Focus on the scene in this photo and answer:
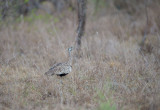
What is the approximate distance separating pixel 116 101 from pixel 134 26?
769 cm

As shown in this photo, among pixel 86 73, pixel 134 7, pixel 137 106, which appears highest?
pixel 134 7

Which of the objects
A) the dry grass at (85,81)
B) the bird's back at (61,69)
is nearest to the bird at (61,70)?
the bird's back at (61,69)

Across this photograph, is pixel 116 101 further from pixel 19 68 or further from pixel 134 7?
pixel 134 7

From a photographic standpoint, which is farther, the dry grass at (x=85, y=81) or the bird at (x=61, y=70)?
the bird at (x=61, y=70)

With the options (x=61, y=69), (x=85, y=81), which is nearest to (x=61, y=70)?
(x=61, y=69)

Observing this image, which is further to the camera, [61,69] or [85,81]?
[61,69]

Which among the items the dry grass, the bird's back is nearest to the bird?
the bird's back

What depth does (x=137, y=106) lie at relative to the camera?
13.7 ft

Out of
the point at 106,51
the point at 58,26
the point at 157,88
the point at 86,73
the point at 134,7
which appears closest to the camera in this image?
the point at 157,88

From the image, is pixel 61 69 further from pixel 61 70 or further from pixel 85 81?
pixel 85 81

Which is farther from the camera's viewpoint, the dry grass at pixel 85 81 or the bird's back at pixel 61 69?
the bird's back at pixel 61 69

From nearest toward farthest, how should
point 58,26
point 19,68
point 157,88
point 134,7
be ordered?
1. point 157,88
2. point 19,68
3. point 58,26
4. point 134,7

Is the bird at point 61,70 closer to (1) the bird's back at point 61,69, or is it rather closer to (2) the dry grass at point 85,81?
(1) the bird's back at point 61,69

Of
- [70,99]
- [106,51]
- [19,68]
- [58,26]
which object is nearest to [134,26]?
[58,26]
